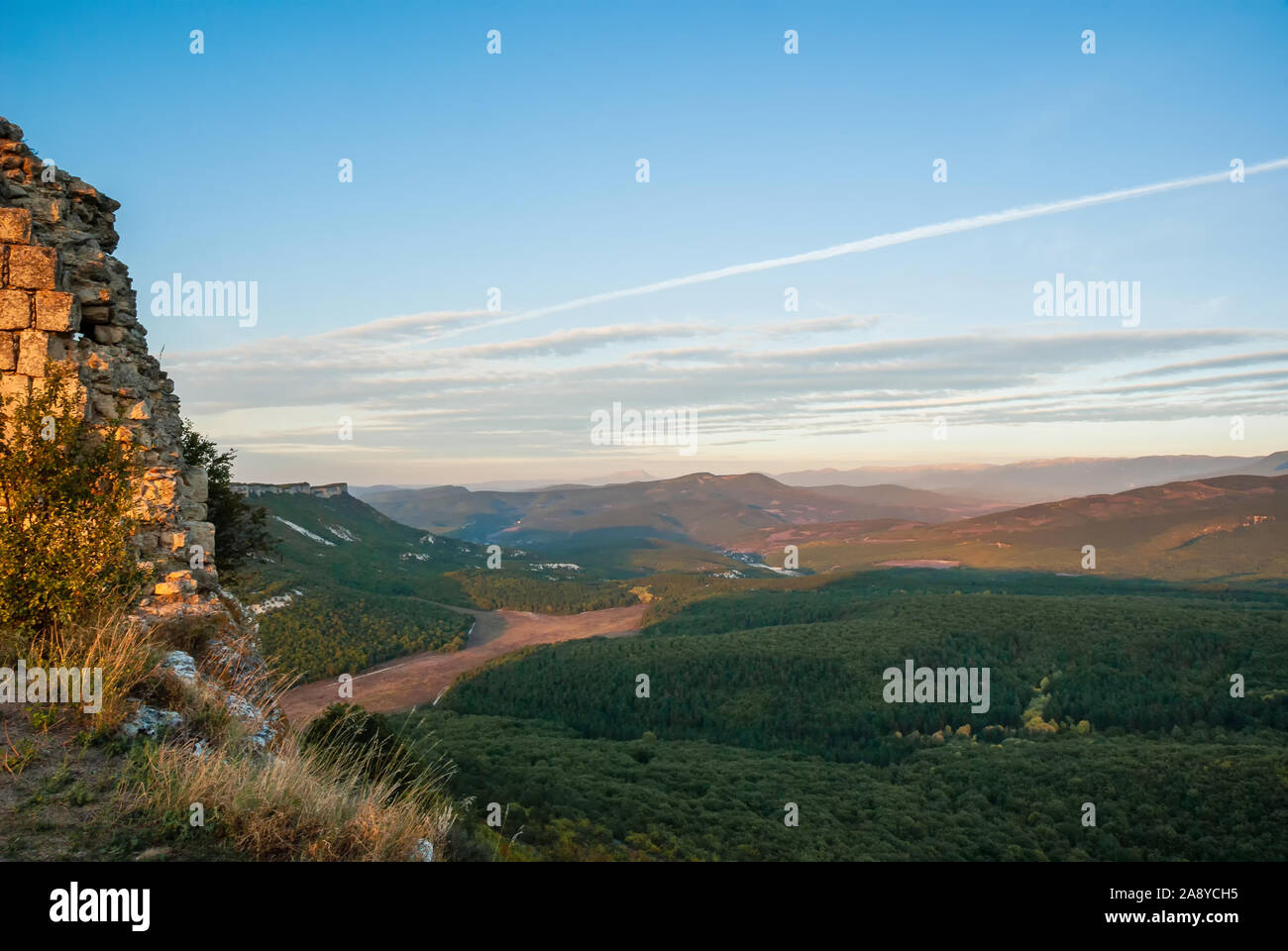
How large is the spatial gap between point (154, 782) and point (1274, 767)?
38.4 meters

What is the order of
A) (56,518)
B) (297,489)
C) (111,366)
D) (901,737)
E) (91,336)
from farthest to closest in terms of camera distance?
(297,489), (901,737), (91,336), (111,366), (56,518)

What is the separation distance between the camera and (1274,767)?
2734 centimetres

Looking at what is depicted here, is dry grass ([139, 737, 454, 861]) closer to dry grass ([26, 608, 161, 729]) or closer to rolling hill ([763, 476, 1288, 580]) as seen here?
dry grass ([26, 608, 161, 729])

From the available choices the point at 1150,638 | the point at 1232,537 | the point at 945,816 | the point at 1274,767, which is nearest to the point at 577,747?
the point at 945,816

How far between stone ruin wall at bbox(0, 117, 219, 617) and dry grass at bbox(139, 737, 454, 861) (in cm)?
448

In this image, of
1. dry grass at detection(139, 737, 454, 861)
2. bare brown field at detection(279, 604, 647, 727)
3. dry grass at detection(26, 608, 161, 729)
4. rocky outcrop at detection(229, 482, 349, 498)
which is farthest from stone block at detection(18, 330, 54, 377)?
rocky outcrop at detection(229, 482, 349, 498)

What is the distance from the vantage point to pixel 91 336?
1030 cm

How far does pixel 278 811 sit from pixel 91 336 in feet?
29.9

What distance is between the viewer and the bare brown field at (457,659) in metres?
50.6

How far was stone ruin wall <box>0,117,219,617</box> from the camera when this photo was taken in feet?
28.7

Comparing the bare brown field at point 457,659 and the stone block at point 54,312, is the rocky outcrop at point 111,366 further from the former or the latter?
the bare brown field at point 457,659

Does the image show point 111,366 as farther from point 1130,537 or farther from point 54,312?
point 1130,537

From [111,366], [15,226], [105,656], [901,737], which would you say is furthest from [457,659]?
[105,656]
